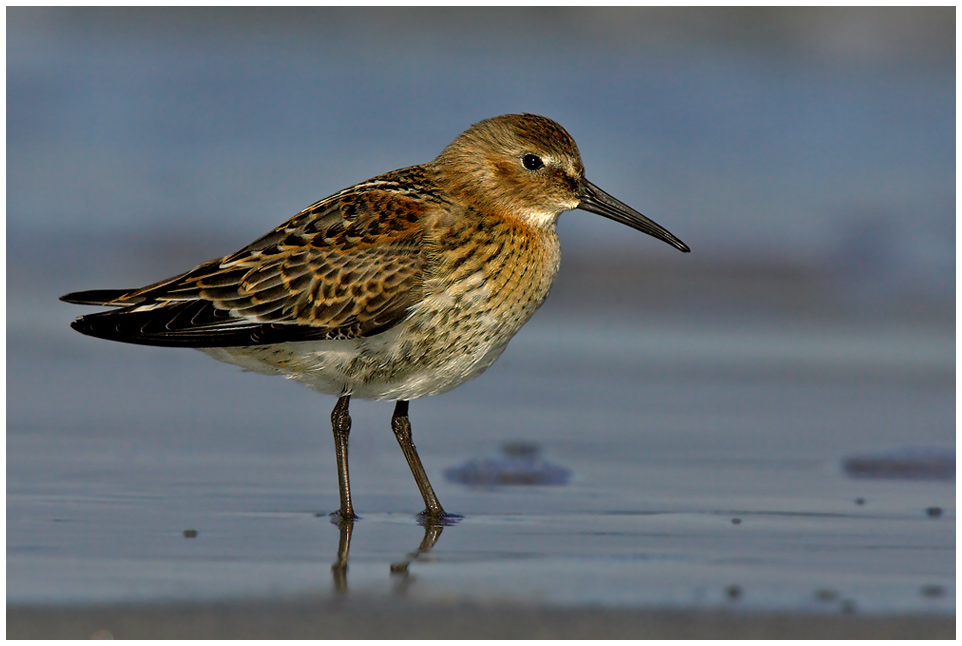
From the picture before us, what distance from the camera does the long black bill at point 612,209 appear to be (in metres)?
7.50

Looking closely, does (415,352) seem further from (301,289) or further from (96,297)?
(96,297)

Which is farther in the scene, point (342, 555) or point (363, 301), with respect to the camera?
point (363, 301)

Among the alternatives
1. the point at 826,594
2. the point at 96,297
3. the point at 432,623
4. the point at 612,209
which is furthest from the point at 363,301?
the point at 826,594

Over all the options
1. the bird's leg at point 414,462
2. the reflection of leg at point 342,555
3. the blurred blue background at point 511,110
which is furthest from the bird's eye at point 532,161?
the blurred blue background at point 511,110

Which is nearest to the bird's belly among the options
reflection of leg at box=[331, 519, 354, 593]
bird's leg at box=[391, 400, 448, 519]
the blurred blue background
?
bird's leg at box=[391, 400, 448, 519]

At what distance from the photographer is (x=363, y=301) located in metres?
6.66

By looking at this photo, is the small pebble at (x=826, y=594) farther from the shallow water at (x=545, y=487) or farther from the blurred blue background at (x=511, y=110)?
the blurred blue background at (x=511, y=110)

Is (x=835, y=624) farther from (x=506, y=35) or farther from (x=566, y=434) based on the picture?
(x=506, y=35)

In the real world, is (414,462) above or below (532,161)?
below

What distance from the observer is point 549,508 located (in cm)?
678

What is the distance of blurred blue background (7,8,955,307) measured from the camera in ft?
41.9

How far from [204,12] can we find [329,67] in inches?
83.6

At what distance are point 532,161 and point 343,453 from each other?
1.76 meters

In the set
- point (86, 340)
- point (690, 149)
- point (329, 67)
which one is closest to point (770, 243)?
point (690, 149)
